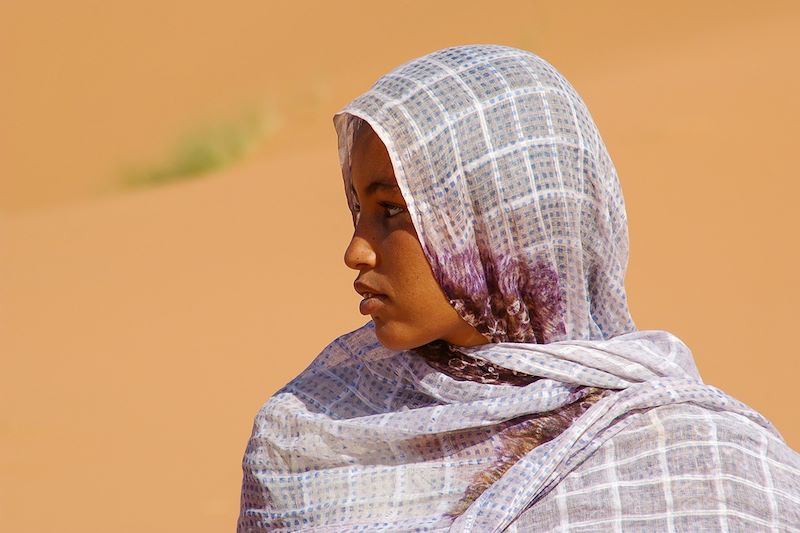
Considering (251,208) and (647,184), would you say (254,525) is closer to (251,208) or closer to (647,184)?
(647,184)

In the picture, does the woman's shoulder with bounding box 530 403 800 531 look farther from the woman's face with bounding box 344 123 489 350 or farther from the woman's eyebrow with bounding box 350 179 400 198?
the woman's eyebrow with bounding box 350 179 400 198

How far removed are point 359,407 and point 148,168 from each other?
1748cm

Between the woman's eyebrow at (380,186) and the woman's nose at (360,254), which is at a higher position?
the woman's eyebrow at (380,186)

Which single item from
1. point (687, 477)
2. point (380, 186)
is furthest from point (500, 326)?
point (687, 477)

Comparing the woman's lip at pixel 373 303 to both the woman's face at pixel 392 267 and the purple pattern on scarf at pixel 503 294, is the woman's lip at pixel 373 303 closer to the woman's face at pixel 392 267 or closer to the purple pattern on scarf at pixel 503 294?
the woman's face at pixel 392 267

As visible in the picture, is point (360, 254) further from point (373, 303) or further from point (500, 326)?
point (500, 326)

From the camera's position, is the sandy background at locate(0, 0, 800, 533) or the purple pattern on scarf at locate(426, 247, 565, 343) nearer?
the purple pattern on scarf at locate(426, 247, 565, 343)

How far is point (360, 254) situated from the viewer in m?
2.52

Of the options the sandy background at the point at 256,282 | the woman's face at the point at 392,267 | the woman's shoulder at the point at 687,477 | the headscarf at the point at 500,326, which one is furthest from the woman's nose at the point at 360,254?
the sandy background at the point at 256,282

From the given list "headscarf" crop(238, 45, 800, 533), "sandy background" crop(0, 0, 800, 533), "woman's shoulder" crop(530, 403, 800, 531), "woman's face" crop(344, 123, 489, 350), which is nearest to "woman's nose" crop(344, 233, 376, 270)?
"woman's face" crop(344, 123, 489, 350)

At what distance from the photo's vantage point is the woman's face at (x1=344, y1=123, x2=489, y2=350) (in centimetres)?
254

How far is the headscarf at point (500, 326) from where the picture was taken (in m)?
2.51

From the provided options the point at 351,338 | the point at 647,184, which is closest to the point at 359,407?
the point at 351,338

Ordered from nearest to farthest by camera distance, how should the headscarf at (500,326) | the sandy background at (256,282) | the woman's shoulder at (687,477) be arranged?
the woman's shoulder at (687,477) < the headscarf at (500,326) < the sandy background at (256,282)
